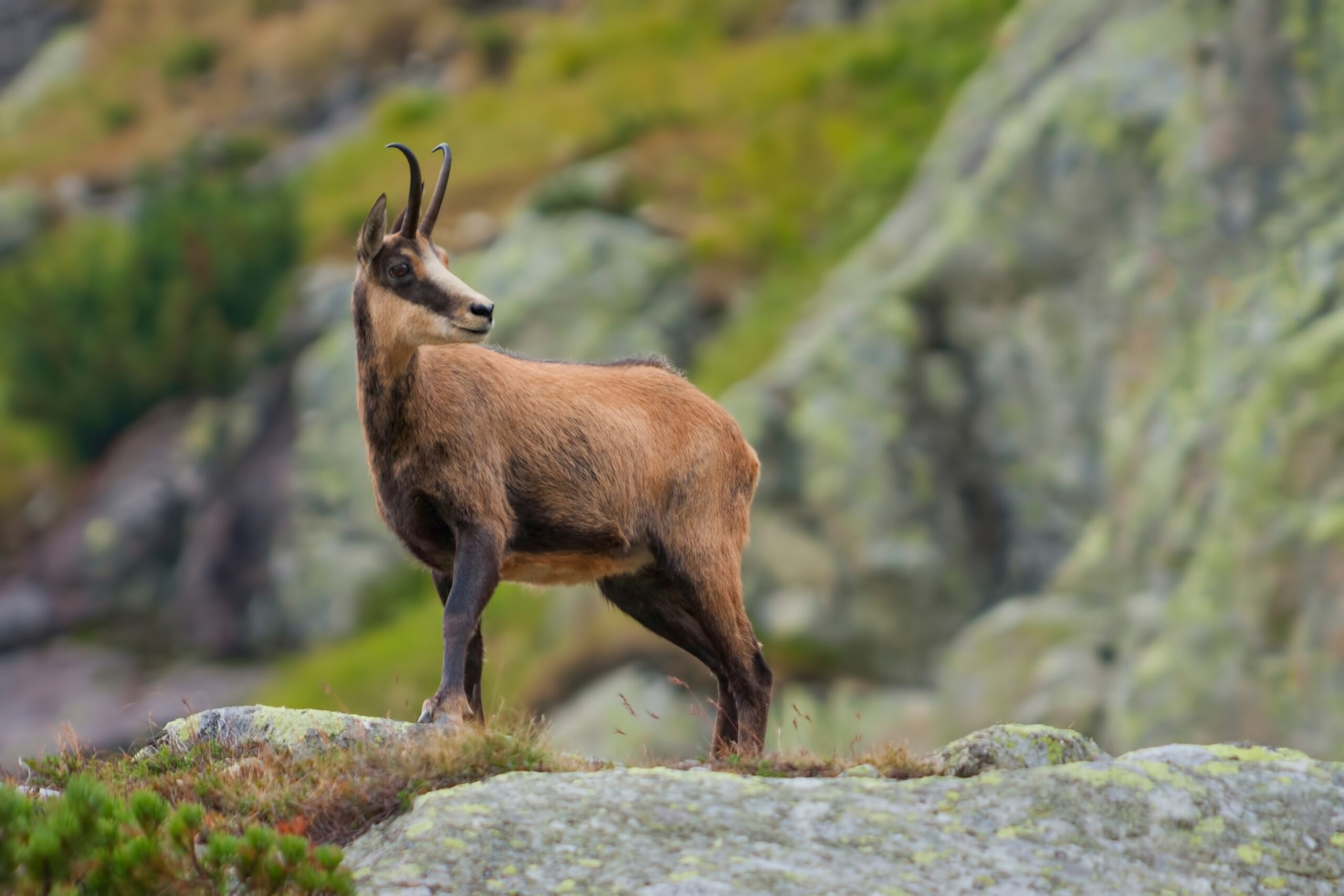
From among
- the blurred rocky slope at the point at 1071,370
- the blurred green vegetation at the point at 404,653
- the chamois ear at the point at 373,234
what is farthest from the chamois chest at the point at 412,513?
the blurred green vegetation at the point at 404,653

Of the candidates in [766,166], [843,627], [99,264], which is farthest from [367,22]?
[843,627]

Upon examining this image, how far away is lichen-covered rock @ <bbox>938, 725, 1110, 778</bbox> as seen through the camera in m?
7.51

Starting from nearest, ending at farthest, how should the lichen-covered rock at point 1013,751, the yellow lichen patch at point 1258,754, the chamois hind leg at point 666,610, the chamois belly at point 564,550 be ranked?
the yellow lichen patch at point 1258,754 < the lichen-covered rock at point 1013,751 < the chamois belly at point 564,550 < the chamois hind leg at point 666,610

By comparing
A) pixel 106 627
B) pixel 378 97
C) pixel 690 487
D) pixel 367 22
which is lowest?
pixel 106 627

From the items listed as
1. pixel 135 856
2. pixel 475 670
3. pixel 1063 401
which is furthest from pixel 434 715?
pixel 1063 401

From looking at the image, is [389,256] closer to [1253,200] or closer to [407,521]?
[407,521]

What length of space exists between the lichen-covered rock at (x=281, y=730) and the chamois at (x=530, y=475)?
0.35m

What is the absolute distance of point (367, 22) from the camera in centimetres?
5269

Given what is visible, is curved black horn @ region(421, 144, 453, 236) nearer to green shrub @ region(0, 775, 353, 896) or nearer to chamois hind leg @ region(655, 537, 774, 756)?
chamois hind leg @ region(655, 537, 774, 756)

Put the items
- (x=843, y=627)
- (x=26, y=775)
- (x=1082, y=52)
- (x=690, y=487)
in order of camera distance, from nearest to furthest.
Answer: (x=26, y=775) → (x=690, y=487) → (x=843, y=627) → (x=1082, y=52)

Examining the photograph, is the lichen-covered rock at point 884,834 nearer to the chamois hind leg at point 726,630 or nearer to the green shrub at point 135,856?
the green shrub at point 135,856

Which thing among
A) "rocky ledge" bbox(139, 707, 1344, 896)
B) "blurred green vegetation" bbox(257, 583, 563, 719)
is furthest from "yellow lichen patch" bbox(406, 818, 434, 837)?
"blurred green vegetation" bbox(257, 583, 563, 719)

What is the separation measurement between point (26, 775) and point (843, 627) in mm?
16600

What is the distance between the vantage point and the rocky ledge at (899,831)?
245 inches
